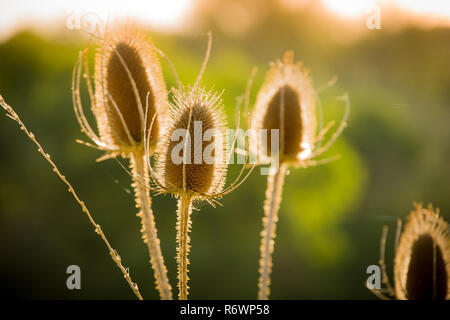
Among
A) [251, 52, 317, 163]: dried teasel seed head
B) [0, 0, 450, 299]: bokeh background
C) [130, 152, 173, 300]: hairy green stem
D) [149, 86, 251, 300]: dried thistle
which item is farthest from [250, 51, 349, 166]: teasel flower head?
[0, 0, 450, 299]: bokeh background

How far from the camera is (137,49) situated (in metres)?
1.24

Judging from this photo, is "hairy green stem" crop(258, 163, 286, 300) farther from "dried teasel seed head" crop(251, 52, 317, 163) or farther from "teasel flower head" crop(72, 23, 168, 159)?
"teasel flower head" crop(72, 23, 168, 159)

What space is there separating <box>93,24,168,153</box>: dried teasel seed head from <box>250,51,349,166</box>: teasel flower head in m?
0.36

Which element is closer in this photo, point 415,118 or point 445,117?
point 445,117

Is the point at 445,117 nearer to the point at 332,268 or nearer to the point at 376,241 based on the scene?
the point at 376,241

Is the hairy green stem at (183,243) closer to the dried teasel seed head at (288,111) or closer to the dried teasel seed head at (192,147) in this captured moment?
the dried teasel seed head at (192,147)

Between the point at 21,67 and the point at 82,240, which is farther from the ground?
the point at 21,67

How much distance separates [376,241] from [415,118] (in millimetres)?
1858

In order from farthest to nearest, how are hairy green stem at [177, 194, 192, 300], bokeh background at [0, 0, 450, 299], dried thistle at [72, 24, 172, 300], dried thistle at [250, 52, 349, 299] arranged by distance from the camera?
bokeh background at [0, 0, 450, 299], dried thistle at [250, 52, 349, 299], dried thistle at [72, 24, 172, 300], hairy green stem at [177, 194, 192, 300]

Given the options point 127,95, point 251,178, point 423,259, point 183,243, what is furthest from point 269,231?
point 251,178

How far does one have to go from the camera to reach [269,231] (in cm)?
112

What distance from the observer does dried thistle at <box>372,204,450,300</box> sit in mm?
1056

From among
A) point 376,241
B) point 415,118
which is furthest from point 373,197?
point 415,118

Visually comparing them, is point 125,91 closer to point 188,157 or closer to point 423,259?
point 188,157
